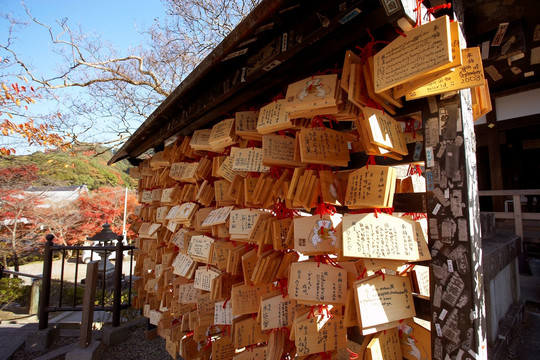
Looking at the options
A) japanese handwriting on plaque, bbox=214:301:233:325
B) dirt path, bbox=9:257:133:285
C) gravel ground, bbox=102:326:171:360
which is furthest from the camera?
dirt path, bbox=9:257:133:285

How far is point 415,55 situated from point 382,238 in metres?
0.90

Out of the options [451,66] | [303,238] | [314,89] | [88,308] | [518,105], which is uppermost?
[518,105]

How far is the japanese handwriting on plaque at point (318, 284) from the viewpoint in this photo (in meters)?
1.58

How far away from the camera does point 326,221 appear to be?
66.3 inches

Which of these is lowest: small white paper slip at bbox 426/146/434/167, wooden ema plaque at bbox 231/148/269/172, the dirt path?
the dirt path

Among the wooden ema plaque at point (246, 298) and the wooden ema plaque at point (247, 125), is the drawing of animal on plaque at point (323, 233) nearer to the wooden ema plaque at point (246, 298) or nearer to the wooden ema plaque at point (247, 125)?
the wooden ema plaque at point (246, 298)

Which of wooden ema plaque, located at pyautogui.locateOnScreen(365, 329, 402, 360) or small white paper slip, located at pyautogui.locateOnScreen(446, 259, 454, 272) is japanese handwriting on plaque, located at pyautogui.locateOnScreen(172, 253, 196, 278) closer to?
wooden ema plaque, located at pyautogui.locateOnScreen(365, 329, 402, 360)

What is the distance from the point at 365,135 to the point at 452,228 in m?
0.67

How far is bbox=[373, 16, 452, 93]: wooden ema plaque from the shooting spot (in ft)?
3.78

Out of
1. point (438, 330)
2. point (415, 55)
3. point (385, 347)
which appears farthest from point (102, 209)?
point (415, 55)

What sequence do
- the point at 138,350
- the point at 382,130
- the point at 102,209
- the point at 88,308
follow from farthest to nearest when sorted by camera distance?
the point at 102,209 < the point at 138,350 < the point at 88,308 < the point at 382,130

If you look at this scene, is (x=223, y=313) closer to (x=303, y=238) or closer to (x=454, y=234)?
(x=303, y=238)

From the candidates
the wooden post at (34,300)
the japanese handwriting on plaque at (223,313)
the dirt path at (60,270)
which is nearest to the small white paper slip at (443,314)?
the japanese handwriting on plaque at (223,313)

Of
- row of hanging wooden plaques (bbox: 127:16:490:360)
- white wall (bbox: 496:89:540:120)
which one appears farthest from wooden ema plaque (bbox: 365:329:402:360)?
white wall (bbox: 496:89:540:120)
